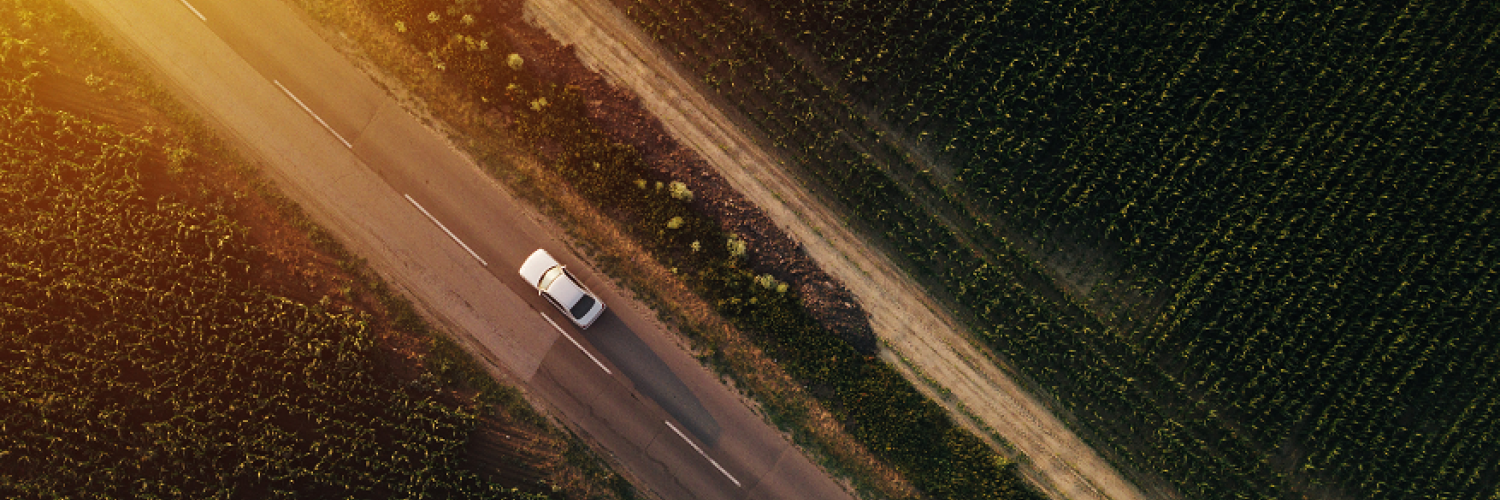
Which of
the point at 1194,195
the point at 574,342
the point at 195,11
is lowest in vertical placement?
the point at 574,342

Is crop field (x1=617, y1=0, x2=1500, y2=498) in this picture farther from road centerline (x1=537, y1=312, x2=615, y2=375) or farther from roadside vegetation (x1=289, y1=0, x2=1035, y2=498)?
road centerline (x1=537, y1=312, x2=615, y2=375)

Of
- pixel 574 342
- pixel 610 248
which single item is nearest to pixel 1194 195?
pixel 610 248

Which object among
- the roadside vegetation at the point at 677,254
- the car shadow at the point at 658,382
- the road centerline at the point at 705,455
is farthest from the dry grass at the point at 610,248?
the road centerline at the point at 705,455

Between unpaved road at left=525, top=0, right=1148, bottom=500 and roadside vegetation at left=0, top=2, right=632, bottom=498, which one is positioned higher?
unpaved road at left=525, top=0, right=1148, bottom=500

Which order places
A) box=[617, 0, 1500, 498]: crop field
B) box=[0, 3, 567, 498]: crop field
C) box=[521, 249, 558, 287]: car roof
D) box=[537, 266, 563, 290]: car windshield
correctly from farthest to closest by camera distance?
box=[617, 0, 1500, 498]: crop field → box=[521, 249, 558, 287]: car roof → box=[537, 266, 563, 290]: car windshield → box=[0, 3, 567, 498]: crop field

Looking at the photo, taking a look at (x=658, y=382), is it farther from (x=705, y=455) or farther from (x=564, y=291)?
(x=564, y=291)

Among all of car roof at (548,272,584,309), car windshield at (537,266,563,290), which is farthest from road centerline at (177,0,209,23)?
car roof at (548,272,584,309)

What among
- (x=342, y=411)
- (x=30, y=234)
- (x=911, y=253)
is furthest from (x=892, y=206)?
(x=30, y=234)

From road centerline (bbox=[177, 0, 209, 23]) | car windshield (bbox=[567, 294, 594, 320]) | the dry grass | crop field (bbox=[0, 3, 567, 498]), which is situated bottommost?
crop field (bbox=[0, 3, 567, 498])
